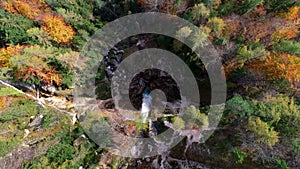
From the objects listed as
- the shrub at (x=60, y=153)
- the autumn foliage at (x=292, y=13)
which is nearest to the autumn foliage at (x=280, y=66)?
the autumn foliage at (x=292, y=13)

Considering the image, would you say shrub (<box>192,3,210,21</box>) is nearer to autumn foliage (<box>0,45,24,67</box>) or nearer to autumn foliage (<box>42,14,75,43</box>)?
autumn foliage (<box>42,14,75,43</box>)

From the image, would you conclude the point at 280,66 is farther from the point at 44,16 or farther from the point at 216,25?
the point at 44,16

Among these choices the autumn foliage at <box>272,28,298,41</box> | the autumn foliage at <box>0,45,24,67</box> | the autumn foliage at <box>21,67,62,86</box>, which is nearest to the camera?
the autumn foliage at <box>272,28,298,41</box>

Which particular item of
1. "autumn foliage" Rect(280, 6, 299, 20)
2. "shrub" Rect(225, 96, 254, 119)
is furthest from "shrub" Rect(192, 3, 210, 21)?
"shrub" Rect(225, 96, 254, 119)

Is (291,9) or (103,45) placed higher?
(291,9)

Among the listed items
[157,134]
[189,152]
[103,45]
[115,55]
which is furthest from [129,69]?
[189,152]

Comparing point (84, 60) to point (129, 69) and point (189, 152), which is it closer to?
point (129, 69)

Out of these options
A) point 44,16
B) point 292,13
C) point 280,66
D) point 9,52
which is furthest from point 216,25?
point 9,52

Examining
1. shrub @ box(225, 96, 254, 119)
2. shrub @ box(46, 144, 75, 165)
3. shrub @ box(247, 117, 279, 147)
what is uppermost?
shrub @ box(225, 96, 254, 119)

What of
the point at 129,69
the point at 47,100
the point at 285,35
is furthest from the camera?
the point at 129,69
